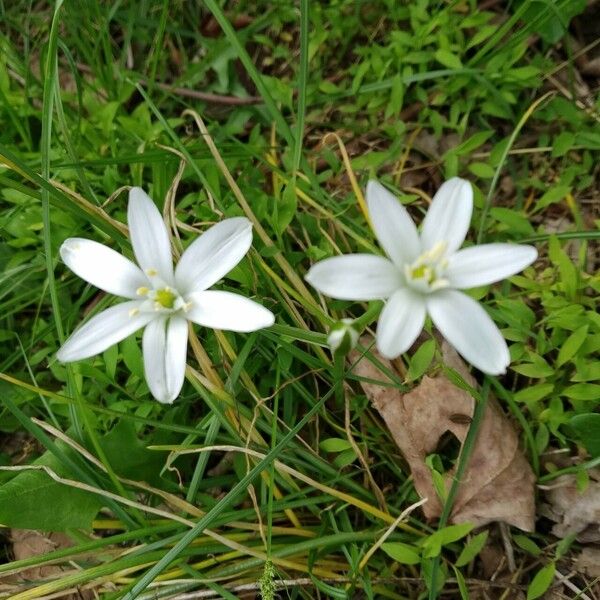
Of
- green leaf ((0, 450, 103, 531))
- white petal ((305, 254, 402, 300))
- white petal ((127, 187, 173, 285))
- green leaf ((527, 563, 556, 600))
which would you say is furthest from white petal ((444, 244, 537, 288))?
green leaf ((0, 450, 103, 531))

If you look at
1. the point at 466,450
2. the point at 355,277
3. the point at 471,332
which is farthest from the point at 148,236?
the point at 466,450

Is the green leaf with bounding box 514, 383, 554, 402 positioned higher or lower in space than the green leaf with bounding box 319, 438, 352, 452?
higher

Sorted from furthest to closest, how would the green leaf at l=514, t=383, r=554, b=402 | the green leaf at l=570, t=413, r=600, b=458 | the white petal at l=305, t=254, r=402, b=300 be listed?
the green leaf at l=514, t=383, r=554, b=402, the green leaf at l=570, t=413, r=600, b=458, the white petal at l=305, t=254, r=402, b=300

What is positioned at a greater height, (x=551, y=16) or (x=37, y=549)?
(x=551, y=16)

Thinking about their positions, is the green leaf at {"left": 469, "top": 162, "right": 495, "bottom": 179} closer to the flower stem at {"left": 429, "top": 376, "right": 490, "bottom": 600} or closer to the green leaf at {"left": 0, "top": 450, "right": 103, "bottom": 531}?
the flower stem at {"left": 429, "top": 376, "right": 490, "bottom": 600}

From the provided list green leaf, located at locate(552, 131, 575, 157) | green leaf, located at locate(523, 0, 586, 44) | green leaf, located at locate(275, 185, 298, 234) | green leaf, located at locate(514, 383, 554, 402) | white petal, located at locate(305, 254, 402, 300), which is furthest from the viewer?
green leaf, located at locate(552, 131, 575, 157)

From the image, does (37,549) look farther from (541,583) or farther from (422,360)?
(541,583)

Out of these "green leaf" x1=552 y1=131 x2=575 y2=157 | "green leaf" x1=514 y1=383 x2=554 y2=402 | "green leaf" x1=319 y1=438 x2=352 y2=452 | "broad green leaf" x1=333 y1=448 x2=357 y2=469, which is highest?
"green leaf" x1=552 y1=131 x2=575 y2=157
